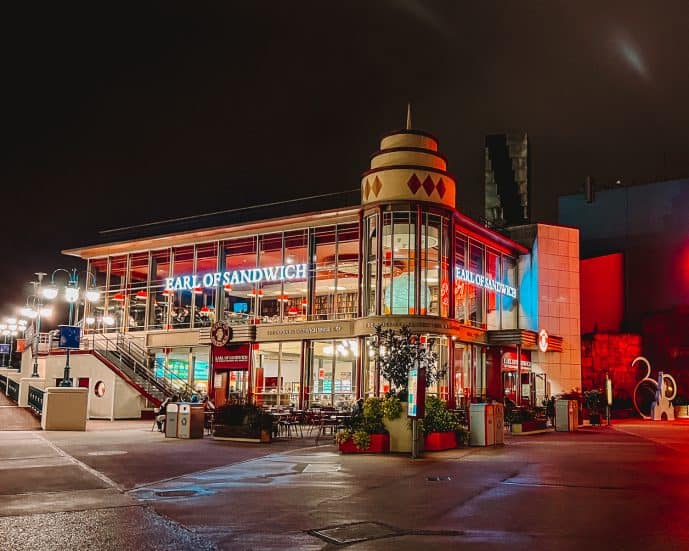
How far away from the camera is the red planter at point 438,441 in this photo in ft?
66.6

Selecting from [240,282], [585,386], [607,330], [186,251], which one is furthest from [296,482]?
[607,330]

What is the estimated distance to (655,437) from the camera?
1027 inches

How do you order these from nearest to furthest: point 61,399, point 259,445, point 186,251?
1. point 259,445
2. point 61,399
3. point 186,251

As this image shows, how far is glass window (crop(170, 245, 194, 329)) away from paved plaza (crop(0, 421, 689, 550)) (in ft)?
69.5

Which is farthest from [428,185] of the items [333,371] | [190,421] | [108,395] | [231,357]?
[108,395]

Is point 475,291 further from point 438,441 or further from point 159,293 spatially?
point 438,441

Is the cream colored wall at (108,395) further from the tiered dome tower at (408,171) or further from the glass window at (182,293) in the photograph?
the tiered dome tower at (408,171)

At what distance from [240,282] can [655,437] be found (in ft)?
68.9

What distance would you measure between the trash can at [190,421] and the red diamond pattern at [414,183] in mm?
13835

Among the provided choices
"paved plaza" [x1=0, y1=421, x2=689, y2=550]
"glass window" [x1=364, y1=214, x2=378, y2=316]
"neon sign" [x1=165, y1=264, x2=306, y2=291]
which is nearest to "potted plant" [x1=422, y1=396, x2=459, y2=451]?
"paved plaza" [x1=0, y1=421, x2=689, y2=550]

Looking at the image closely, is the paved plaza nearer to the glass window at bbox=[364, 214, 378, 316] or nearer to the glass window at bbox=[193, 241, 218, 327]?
the glass window at bbox=[364, 214, 378, 316]

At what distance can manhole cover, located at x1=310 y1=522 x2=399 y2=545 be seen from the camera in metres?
9.03

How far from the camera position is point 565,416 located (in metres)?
30.5

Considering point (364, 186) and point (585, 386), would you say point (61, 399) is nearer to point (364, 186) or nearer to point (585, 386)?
point (364, 186)
